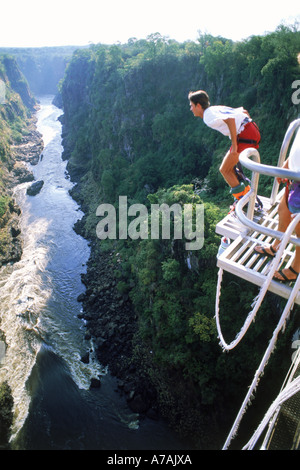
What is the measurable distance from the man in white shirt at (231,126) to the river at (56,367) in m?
14.1

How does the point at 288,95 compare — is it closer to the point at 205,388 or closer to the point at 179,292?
the point at 179,292

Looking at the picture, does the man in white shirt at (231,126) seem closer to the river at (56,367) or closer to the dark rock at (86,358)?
the river at (56,367)

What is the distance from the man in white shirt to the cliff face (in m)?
25.5

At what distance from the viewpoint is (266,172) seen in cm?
323

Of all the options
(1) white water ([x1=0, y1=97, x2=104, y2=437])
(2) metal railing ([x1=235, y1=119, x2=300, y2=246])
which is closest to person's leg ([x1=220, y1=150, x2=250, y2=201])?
(2) metal railing ([x1=235, y1=119, x2=300, y2=246])

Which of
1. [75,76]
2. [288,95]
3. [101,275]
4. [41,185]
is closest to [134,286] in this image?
[101,275]

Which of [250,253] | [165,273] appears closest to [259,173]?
[250,253]

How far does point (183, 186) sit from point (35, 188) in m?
28.8

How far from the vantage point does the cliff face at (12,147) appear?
29.0m

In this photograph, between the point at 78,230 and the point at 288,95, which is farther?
the point at 78,230

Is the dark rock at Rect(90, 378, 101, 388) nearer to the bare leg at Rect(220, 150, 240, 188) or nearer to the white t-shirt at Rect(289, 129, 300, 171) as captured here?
the bare leg at Rect(220, 150, 240, 188)

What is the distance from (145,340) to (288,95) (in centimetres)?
1839

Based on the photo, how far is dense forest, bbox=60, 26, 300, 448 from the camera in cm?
1416

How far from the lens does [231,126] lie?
16.2ft
